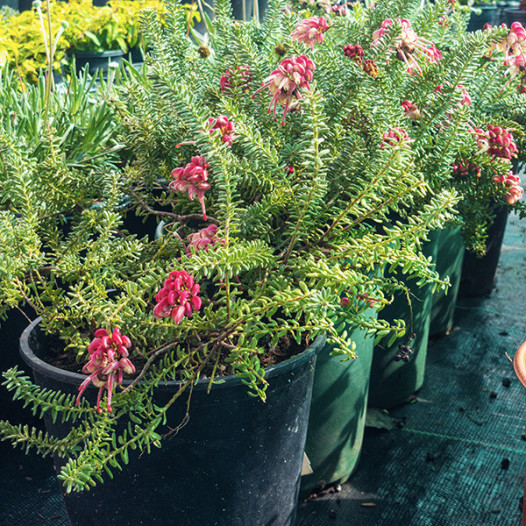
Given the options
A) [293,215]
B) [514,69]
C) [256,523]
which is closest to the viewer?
[293,215]

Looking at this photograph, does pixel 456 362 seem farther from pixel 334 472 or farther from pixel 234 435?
pixel 234 435

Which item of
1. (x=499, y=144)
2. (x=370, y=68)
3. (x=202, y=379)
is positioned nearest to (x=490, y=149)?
(x=499, y=144)

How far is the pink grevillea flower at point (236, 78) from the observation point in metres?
1.27

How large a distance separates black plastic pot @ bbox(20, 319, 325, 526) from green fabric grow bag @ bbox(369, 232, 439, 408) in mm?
751

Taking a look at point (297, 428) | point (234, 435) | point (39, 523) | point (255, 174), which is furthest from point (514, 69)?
point (39, 523)

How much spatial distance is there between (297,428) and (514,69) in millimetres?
1086

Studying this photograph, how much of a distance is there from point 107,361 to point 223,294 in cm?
28

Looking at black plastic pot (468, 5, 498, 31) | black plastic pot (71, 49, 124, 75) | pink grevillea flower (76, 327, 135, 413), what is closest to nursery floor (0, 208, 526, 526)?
pink grevillea flower (76, 327, 135, 413)

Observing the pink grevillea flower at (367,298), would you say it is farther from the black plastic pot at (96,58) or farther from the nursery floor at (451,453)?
the black plastic pot at (96,58)

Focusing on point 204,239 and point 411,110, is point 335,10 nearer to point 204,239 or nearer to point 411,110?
point 411,110

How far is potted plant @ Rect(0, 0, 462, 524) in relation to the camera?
0.99 meters

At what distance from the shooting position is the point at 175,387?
3.32 ft

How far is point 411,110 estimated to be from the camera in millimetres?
1425

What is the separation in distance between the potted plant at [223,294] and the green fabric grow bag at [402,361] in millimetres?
689
